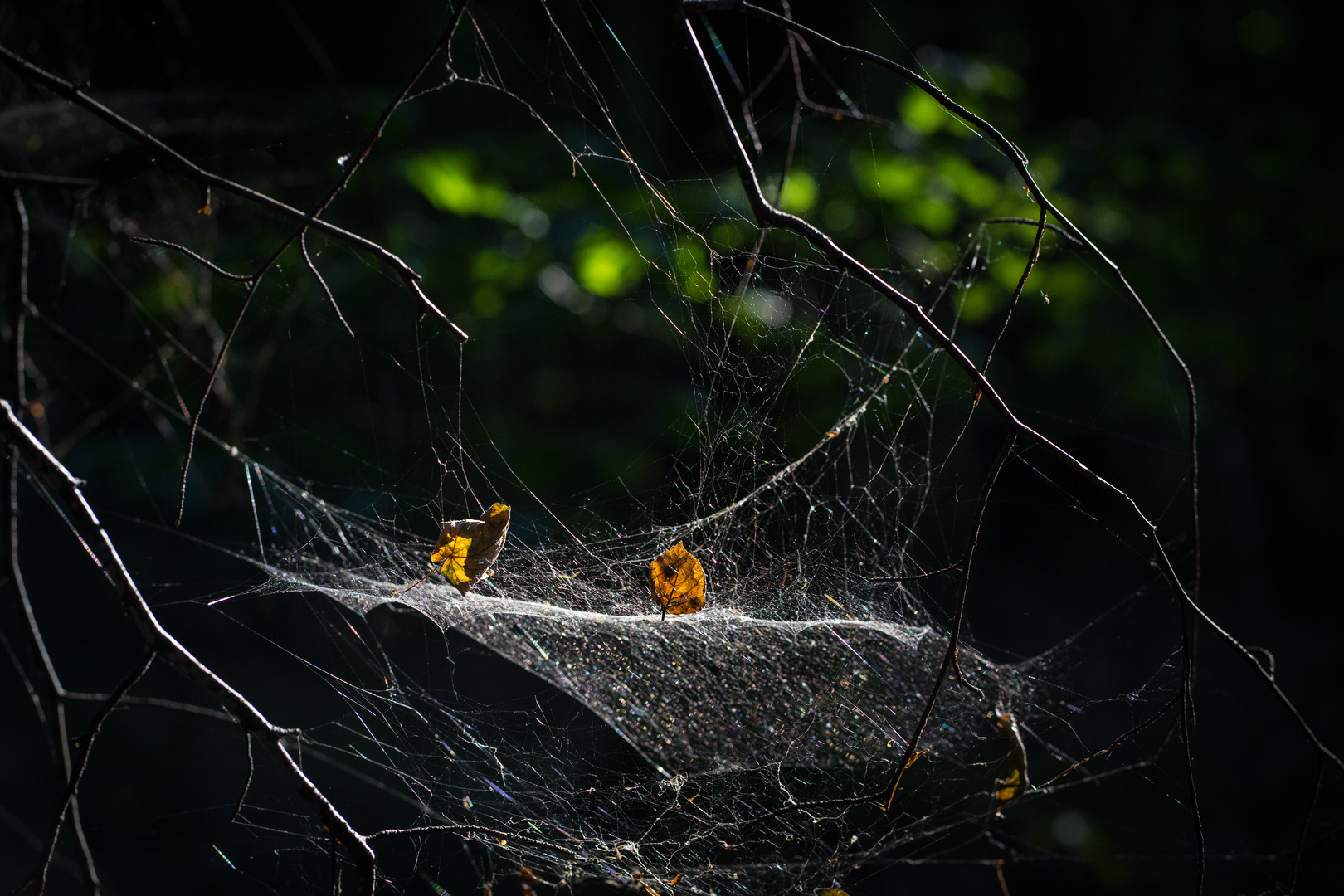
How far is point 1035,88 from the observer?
7.08m

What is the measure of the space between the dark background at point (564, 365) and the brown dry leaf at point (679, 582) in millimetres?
407

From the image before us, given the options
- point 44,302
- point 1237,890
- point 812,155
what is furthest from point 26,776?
point 1237,890

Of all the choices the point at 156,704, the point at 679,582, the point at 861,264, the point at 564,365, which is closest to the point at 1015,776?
the point at 679,582

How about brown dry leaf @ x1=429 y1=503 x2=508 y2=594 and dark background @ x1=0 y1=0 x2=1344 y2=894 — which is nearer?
brown dry leaf @ x1=429 y1=503 x2=508 y2=594

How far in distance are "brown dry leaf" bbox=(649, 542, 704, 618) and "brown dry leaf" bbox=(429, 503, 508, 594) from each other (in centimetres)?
24

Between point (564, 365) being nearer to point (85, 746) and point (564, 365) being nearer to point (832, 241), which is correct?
point (85, 746)

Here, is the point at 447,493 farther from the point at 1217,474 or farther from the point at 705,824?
the point at 1217,474

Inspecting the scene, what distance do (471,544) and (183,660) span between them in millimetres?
422

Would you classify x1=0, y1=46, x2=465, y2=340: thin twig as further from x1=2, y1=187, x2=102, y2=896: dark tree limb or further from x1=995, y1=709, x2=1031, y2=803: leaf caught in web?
x1=995, y1=709, x2=1031, y2=803: leaf caught in web

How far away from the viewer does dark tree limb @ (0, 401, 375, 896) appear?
0.78m

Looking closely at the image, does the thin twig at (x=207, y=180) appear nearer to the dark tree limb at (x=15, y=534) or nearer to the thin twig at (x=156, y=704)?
the dark tree limb at (x=15, y=534)

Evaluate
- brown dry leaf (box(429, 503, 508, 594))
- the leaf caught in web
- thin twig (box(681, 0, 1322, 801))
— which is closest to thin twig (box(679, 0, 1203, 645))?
Result: thin twig (box(681, 0, 1322, 801))

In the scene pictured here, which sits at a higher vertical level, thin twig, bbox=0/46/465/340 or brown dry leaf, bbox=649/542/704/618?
thin twig, bbox=0/46/465/340

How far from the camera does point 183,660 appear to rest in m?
0.82
